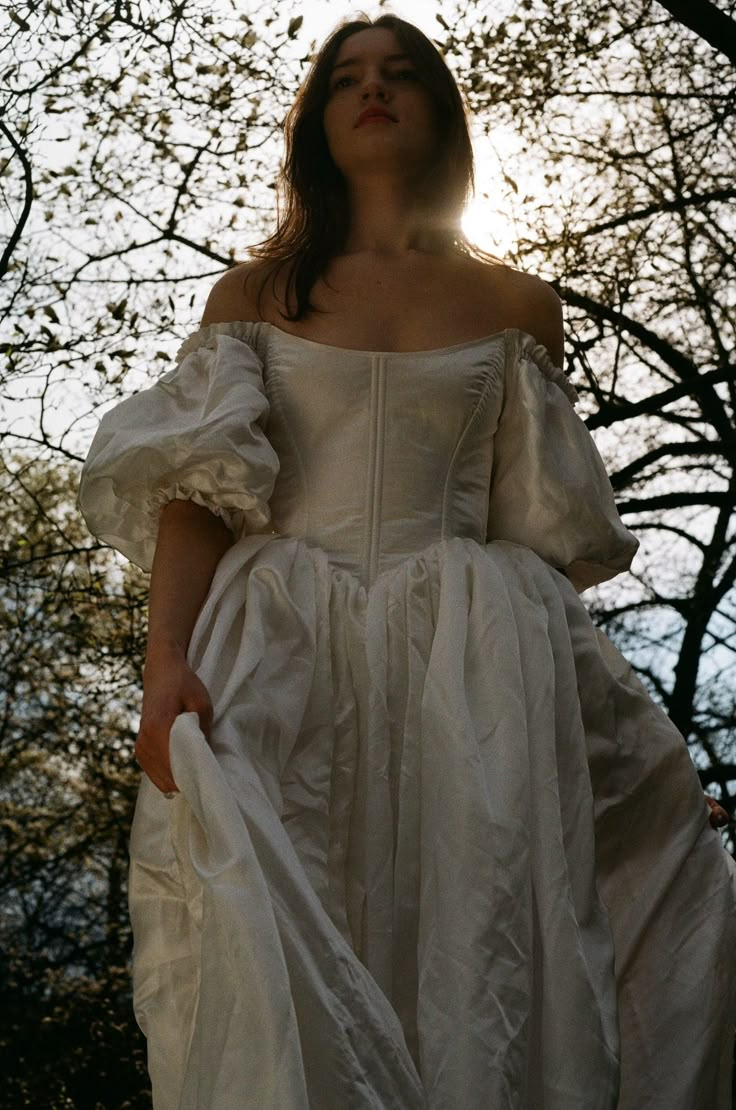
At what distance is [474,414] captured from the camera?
8.14 feet

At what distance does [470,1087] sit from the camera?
1.83 meters

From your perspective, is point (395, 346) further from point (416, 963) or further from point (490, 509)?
point (416, 963)

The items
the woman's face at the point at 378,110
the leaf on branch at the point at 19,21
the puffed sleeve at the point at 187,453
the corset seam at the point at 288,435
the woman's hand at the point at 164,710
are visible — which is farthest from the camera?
the leaf on branch at the point at 19,21

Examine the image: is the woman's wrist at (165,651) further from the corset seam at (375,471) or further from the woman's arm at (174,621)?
the corset seam at (375,471)

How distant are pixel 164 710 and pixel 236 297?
87cm

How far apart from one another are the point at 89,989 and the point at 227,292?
731 cm

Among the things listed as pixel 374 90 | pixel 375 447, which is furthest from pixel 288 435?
pixel 374 90

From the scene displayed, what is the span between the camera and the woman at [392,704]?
6.03 ft

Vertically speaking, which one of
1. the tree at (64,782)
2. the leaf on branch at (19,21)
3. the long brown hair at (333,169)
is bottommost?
the long brown hair at (333,169)

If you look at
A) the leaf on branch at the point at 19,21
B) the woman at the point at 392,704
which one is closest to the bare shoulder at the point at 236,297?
the woman at the point at 392,704

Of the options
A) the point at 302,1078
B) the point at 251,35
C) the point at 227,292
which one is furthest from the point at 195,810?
the point at 251,35

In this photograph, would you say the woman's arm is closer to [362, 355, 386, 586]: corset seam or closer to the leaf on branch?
[362, 355, 386, 586]: corset seam

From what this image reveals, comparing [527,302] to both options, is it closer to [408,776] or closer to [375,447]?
[375,447]

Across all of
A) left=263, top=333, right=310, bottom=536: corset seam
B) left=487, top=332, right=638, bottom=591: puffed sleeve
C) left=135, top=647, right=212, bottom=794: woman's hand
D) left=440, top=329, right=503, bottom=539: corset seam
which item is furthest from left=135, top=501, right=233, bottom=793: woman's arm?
left=487, top=332, right=638, bottom=591: puffed sleeve
